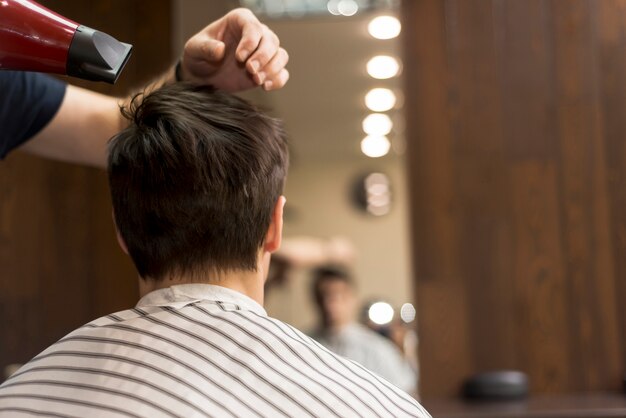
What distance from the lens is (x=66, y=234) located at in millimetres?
3549

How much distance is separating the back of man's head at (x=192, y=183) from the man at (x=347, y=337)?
3.42m

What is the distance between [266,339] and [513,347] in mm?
1957

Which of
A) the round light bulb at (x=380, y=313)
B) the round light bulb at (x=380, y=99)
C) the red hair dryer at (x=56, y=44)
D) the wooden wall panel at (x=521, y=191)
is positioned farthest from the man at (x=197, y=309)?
the round light bulb at (x=380, y=313)

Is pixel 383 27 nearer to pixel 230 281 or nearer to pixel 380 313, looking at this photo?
pixel 380 313

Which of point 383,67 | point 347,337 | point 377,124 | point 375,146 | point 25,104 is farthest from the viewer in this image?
point 375,146

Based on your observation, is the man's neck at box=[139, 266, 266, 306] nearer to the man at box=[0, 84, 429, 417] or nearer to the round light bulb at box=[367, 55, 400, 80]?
the man at box=[0, 84, 429, 417]

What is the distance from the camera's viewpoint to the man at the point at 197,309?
102cm

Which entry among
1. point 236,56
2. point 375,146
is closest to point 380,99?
point 375,146

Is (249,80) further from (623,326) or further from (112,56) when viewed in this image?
(623,326)

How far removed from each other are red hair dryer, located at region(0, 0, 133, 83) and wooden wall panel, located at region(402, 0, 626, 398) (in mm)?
2056

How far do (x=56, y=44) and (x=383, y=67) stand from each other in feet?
15.9

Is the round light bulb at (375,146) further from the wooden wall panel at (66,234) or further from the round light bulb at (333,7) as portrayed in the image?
the wooden wall panel at (66,234)

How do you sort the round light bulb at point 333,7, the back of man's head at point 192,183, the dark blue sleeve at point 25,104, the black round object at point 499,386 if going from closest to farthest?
the back of man's head at point 192,183 < the dark blue sleeve at point 25,104 < the black round object at point 499,386 < the round light bulb at point 333,7

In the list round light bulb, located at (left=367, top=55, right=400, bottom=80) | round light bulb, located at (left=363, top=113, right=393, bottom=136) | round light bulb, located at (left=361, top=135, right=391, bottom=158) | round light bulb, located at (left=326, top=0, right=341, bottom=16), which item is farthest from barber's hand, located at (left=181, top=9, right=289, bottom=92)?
round light bulb, located at (left=361, top=135, right=391, bottom=158)
